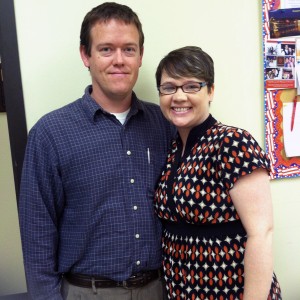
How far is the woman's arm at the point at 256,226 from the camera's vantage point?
3.10ft

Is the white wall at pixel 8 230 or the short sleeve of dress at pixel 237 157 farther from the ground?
the short sleeve of dress at pixel 237 157

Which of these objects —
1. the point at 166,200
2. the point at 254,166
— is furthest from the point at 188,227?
the point at 254,166

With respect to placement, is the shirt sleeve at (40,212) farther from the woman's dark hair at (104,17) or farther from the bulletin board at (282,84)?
the bulletin board at (282,84)

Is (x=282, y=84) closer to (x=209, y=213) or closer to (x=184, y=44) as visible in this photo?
(x=184, y=44)

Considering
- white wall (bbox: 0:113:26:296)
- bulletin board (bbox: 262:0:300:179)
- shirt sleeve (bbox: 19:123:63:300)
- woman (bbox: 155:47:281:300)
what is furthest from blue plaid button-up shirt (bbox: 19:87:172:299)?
white wall (bbox: 0:113:26:296)

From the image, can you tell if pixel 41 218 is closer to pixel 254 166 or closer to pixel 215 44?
pixel 254 166

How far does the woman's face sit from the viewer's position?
1072mm

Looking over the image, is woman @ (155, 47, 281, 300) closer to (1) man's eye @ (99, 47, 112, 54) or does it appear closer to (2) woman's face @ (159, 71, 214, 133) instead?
(2) woman's face @ (159, 71, 214, 133)

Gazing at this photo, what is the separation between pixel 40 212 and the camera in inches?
43.7

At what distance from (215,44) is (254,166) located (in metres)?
0.68

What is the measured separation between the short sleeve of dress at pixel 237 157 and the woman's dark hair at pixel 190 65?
0.21 metres

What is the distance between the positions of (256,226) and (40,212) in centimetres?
65

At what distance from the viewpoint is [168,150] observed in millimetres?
1263

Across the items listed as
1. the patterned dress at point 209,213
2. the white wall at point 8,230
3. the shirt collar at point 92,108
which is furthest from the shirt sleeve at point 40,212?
the white wall at point 8,230
